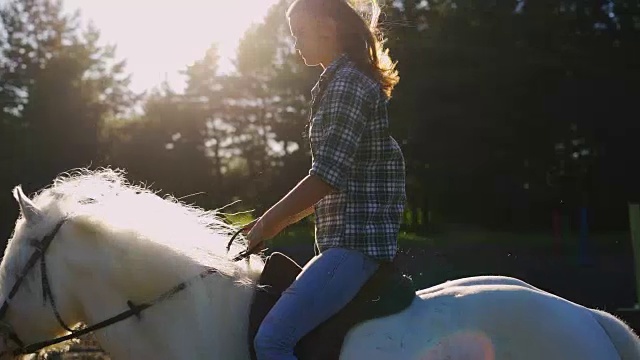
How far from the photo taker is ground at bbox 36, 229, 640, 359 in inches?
494

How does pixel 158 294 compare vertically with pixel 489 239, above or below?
above

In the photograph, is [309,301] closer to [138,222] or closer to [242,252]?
[242,252]

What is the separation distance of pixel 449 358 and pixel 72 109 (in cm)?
2304

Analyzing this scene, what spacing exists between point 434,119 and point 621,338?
23.4m

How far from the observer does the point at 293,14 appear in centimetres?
295

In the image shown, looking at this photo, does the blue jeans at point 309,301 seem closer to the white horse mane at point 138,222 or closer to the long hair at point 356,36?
the white horse mane at point 138,222

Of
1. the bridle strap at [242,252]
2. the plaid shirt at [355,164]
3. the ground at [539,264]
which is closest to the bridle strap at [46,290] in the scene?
the bridle strap at [242,252]

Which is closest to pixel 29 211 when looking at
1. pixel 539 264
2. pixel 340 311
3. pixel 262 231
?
pixel 262 231

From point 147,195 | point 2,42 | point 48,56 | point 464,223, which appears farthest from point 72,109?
point 147,195

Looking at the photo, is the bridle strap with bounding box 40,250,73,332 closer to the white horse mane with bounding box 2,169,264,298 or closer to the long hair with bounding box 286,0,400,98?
the white horse mane with bounding box 2,169,264,298

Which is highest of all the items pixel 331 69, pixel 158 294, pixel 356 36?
pixel 356 36

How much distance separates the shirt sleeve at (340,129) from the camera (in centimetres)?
268

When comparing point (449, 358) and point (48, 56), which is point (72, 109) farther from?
point (449, 358)

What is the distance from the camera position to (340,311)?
2.80 meters
